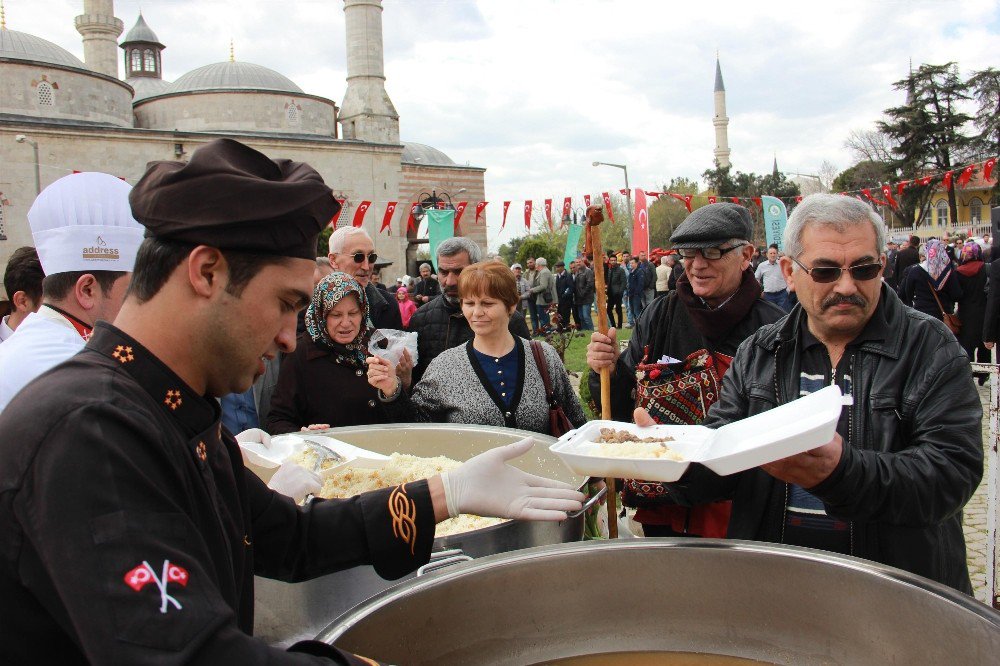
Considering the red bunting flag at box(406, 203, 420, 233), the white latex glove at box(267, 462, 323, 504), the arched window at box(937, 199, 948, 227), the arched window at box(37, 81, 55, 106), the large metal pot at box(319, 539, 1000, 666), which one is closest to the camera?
the large metal pot at box(319, 539, 1000, 666)

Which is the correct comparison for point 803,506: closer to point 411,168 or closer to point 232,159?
point 232,159

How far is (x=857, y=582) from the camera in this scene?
142cm

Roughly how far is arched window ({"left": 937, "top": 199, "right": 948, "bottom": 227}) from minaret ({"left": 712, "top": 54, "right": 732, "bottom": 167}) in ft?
64.3

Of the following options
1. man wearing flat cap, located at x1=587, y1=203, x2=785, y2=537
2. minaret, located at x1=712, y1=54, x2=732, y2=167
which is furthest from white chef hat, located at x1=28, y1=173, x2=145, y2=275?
minaret, located at x1=712, y1=54, x2=732, y2=167

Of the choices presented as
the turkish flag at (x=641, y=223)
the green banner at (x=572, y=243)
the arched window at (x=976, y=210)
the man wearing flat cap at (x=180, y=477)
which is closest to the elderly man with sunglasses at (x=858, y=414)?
the man wearing flat cap at (x=180, y=477)

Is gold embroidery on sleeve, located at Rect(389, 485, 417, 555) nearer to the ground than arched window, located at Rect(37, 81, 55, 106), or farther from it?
nearer to the ground

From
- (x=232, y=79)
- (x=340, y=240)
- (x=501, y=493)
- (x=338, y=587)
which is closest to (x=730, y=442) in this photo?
(x=501, y=493)

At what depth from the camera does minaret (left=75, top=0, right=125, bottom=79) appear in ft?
125

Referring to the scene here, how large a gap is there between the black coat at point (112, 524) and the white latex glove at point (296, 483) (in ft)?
3.10

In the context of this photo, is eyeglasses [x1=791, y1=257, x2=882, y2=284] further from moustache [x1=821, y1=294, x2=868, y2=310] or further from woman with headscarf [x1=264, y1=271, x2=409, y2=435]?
woman with headscarf [x1=264, y1=271, x2=409, y2=435]

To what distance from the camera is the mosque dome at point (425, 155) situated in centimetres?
4938

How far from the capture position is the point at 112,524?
0.91 metres

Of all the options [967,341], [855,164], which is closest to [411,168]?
[855,164]

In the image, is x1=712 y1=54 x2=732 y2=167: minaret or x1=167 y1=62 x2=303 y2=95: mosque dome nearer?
x1=167 y1=62 x2=303 y2=95: mosque dome
